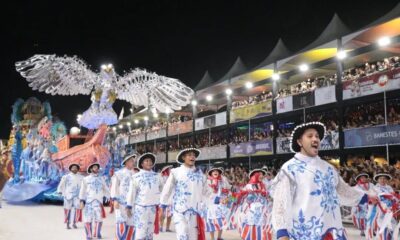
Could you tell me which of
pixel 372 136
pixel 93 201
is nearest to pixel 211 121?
pixel 372 136

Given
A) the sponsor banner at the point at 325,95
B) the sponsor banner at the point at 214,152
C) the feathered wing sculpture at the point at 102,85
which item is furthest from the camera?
the sponsor banner at the point at 214,152

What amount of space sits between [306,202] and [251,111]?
2590 centimetres

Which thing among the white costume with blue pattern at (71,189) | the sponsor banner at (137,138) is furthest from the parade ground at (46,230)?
the sponsor banner at (137,138)

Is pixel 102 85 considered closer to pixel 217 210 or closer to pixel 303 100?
pixel 303 100

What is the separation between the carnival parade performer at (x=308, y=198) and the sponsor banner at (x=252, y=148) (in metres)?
22.7

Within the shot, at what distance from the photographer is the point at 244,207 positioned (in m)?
9.98

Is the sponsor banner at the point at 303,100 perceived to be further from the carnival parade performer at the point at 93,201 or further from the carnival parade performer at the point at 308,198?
the carnival parade performer at the point at 308,198

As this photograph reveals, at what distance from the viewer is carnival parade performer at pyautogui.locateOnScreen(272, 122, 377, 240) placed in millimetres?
4047

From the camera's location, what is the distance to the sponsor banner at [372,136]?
18.4 metres

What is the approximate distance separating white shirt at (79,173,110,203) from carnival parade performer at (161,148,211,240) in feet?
17.3

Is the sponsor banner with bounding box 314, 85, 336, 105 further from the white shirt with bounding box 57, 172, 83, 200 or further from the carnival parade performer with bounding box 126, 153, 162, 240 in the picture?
the carnival parade performer with bounding box 126, 153, 162, 240

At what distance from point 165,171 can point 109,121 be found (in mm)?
7044

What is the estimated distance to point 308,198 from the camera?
4.10 m

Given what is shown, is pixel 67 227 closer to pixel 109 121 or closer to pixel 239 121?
pixel 109 121
